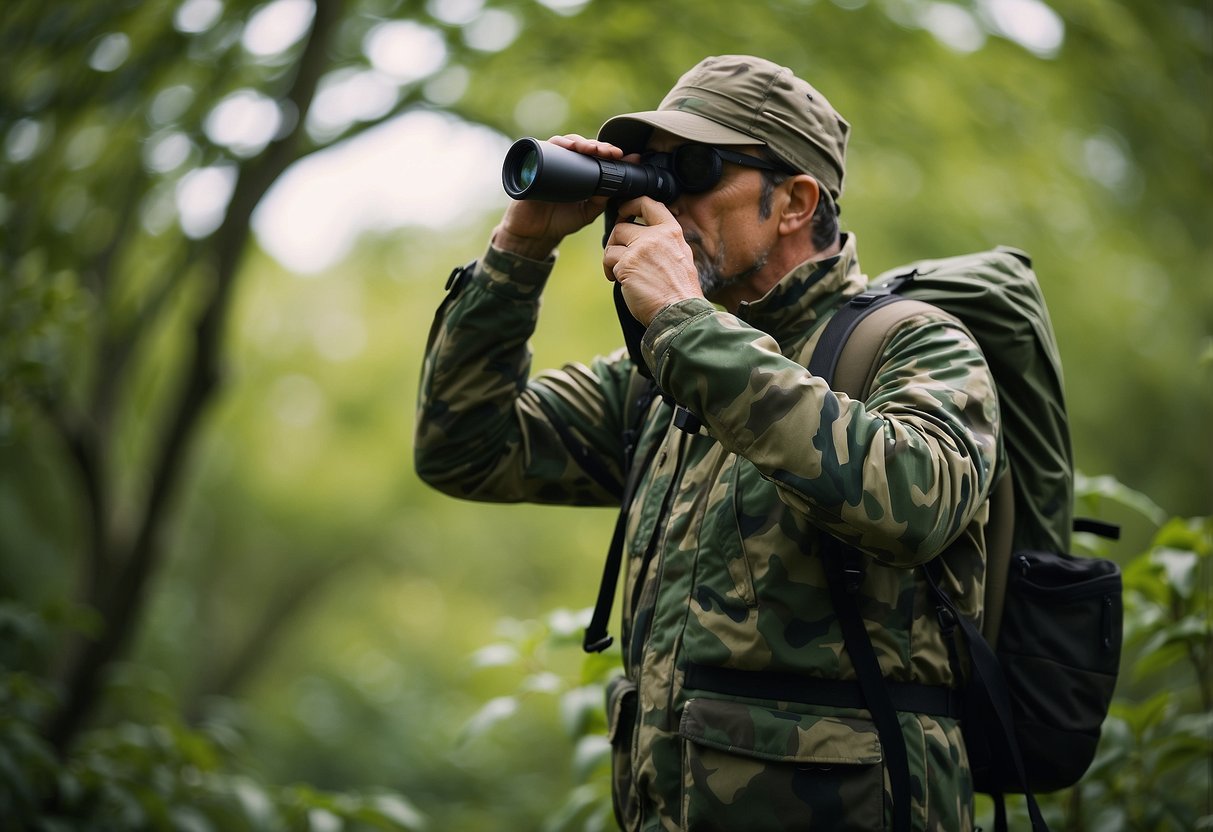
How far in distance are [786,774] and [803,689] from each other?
124mm

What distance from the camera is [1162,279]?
683 centimetres

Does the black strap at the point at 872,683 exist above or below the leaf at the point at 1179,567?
above

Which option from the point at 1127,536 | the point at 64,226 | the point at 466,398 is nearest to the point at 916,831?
the point at 466,398

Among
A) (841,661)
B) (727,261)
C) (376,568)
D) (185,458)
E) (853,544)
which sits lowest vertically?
(376,568)

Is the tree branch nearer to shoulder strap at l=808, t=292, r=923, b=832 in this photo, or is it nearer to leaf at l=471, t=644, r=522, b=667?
leaf at l=471, t=644, r=522, b=667

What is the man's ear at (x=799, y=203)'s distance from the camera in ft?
6.46

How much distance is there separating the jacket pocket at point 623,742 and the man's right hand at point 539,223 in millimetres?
803

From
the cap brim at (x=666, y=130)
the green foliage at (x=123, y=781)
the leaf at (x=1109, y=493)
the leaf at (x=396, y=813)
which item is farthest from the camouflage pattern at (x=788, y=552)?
the green foliage at (x=123, y=781)

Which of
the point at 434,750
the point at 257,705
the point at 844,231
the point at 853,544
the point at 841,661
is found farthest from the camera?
the point at 257,705

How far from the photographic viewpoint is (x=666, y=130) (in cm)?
189

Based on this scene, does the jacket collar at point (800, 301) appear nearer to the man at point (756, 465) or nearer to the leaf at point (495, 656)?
the man at point (756, 465)

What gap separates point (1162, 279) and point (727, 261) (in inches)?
227

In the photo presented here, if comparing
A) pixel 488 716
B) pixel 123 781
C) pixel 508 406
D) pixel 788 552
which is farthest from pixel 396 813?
pixel 788 552

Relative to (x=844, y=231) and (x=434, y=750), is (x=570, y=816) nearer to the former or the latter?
(x=844, y=231)
